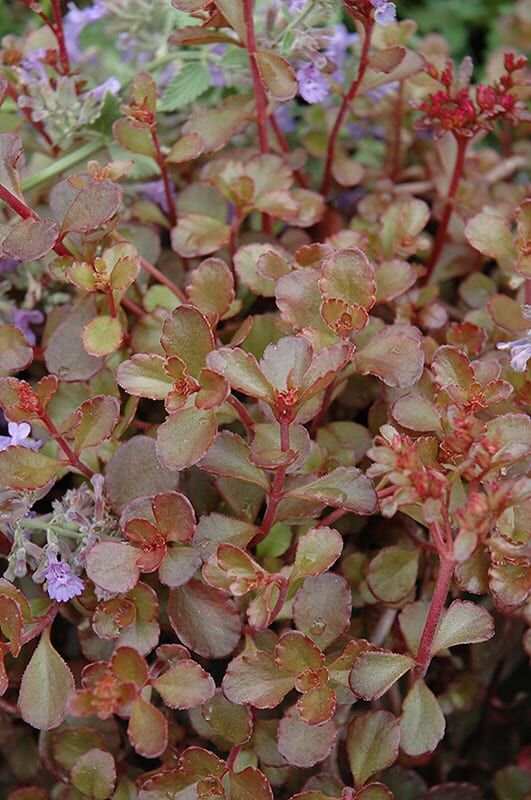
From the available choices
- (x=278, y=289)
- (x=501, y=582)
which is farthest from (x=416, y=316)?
(x=501, y=582)

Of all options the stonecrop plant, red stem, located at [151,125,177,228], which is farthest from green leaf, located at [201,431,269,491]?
Answer: red stem, located at [151,125,177,228]

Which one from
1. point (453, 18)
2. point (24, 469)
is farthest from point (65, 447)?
point (453, 18)

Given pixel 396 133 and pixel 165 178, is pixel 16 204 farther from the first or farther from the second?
pixel 396 133

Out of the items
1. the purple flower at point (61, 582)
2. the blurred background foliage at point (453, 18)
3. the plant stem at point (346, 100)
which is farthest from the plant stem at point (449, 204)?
the blurred background foliage at point (453, 18)

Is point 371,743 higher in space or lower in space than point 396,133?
lower

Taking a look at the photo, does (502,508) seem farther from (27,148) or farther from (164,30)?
(164,30)

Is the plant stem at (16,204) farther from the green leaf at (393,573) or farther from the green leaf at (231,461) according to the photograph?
the green leaf at (393,573)
